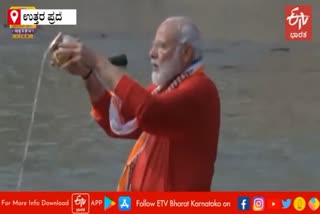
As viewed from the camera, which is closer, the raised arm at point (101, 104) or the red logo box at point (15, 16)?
the raised arm at point (101, 104)

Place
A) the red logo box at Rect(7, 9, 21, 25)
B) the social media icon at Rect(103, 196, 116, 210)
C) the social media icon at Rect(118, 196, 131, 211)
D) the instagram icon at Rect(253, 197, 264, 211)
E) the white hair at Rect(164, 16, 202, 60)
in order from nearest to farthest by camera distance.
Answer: the white hair at Rect(164, 16, 202, 60), the social media icon at Rect(118, 196, 131, 211), the social media icon at Rect(103, 196, 116, 210), the instagram icon at Rect(253, 197, 264, 211), the red logo box at Rect(7, 9, 21, 25)

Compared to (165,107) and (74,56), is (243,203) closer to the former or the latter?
(165,107)

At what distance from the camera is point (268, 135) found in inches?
261

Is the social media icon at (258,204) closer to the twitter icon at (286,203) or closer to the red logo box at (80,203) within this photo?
the twitter icon at (286,203)

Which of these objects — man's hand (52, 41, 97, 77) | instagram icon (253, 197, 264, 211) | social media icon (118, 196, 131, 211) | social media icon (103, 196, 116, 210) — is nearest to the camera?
man's hand (52, 41, 97, 77)

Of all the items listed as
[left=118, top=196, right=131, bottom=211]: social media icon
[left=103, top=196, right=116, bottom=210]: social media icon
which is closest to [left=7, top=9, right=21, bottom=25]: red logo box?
[left=103, top=196, right=116, bottom=210]: social media icon

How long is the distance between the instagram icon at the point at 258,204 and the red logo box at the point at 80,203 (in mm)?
653

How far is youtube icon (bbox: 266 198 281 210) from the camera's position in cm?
338

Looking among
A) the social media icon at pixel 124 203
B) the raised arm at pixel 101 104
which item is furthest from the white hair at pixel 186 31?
the social media icon at pixel 124 203

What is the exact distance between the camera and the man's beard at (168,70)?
7.50ft

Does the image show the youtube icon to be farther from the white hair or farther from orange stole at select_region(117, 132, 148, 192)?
the white hair

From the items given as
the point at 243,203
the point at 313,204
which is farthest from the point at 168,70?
the point at 313,204

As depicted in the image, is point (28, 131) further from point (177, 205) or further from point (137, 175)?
point (137, 175)

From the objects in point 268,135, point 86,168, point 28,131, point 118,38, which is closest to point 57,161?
point 86,168
